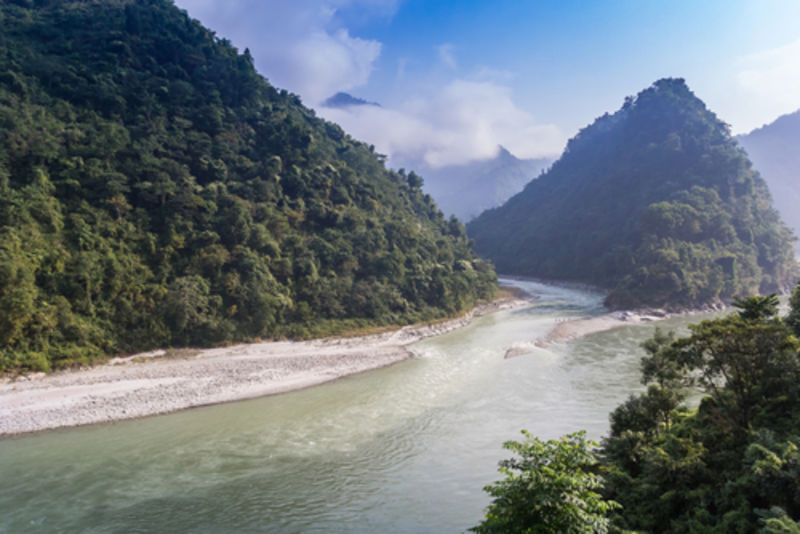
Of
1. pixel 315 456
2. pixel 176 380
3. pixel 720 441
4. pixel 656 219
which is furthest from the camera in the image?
pixel 656 219

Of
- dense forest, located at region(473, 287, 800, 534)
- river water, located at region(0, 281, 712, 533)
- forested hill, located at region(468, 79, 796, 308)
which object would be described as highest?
forested hill, located at region(468, 79, 796, 308)

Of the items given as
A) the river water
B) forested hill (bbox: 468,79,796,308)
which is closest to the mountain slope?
forested hill (bbox: 468,79,796,308)

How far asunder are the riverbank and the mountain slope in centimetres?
17082

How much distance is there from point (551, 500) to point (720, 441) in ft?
30.8

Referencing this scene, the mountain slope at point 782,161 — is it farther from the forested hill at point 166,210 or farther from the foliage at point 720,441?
the foliage at point 720,441

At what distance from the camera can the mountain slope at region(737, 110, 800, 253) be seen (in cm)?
14538

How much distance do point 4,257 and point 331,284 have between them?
2618 cm

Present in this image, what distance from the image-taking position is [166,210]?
39.0m

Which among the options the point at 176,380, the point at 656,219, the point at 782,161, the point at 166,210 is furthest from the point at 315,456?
the point at 782,161

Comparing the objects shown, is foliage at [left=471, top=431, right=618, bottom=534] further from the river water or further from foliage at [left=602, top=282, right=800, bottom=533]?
the river water

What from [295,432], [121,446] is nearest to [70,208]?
[121,446]

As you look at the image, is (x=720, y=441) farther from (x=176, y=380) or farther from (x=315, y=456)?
(x=176, y=380)

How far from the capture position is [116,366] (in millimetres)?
29734

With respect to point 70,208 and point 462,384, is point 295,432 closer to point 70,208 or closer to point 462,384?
point 462,384
